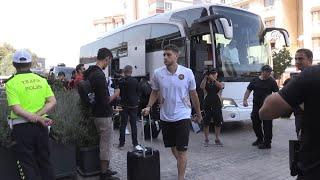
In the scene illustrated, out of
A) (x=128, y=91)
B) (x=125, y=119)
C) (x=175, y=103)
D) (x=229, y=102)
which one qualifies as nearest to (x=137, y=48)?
(x=229, y=102)

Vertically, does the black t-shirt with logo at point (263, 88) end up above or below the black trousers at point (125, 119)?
above

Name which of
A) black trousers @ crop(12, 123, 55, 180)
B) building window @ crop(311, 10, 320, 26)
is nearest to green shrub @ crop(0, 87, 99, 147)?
black trousers @ crop(12, 123, 55, 180)

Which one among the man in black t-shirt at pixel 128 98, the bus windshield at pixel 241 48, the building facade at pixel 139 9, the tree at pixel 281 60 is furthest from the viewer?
the building facade at pixel 139 9

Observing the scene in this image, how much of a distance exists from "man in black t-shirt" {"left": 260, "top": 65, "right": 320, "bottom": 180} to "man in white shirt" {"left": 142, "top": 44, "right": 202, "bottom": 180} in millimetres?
3261

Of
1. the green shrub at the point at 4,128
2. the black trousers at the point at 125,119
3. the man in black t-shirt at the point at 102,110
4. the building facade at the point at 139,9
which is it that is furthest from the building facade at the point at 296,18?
the green shrub at the point at 4,128

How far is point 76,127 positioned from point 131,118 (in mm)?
3216

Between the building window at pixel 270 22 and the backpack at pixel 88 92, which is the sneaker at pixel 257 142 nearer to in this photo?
the backpack at pixel 88 92

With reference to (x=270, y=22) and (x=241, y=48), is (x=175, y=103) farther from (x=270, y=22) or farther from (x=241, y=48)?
(x=270, y=22)

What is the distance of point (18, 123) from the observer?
4840 millimetres

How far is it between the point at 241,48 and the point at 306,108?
31.8 feet

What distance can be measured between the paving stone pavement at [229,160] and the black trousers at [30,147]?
5.06 ft

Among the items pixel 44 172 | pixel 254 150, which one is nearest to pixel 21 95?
pixel 44 172

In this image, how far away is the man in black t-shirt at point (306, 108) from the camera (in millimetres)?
2492

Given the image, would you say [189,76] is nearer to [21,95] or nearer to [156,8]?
[21,95]
